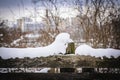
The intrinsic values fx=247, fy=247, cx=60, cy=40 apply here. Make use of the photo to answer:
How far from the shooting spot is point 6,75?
3.76 metres

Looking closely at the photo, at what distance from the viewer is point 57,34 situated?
3.70 m

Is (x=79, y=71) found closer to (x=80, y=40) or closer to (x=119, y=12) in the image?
(x=80, y=40)

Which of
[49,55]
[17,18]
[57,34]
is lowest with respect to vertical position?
[49,55]

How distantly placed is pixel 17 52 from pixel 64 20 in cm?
85

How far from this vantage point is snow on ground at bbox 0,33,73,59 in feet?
12.1

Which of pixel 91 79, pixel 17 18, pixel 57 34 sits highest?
pixel 17 18

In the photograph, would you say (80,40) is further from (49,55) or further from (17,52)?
(17,52)

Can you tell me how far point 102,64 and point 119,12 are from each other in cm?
81

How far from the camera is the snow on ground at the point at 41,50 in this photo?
3.68 metres

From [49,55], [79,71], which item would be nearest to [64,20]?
[49,55]

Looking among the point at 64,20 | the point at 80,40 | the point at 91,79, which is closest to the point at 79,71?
the point at 91,79

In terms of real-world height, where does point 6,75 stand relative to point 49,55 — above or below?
below

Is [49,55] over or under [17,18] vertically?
under

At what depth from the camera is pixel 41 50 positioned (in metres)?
3.71
